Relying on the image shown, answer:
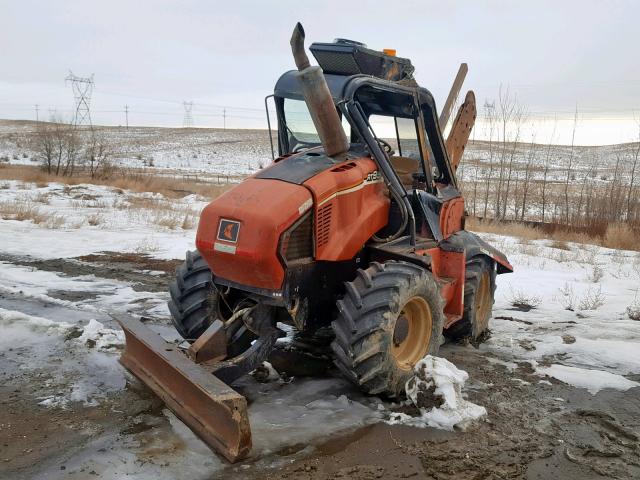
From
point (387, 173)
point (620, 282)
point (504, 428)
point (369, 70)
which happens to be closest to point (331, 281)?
point (387, 173)

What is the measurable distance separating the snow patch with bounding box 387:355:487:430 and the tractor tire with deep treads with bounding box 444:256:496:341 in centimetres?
149

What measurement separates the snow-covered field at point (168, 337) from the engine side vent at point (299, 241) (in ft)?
3.81

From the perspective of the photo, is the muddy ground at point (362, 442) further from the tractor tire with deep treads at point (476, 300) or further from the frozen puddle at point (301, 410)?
the tractor tire with deep treads at point (476, 300)

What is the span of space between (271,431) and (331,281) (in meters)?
1.22

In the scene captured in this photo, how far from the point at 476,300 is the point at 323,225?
8.73ft

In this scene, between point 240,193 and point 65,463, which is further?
point 240,193

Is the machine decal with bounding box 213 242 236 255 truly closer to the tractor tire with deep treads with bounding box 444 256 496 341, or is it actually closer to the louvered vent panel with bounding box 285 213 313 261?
the louvered vent panel with bounding box 285 213 313 261

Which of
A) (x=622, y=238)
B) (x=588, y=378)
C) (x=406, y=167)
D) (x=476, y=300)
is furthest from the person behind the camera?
(x=622, y=238)

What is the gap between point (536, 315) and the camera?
707cm

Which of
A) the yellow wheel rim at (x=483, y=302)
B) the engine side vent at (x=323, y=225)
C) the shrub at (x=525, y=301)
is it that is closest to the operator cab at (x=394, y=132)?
the engine side vent at (x=323, y=225)

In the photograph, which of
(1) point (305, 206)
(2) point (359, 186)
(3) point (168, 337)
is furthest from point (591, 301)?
(3) point (168, 337)

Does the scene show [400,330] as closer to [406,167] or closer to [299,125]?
[406,167]

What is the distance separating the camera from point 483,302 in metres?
6.37

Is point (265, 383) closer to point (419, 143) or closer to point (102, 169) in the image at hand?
point (419, 143)
